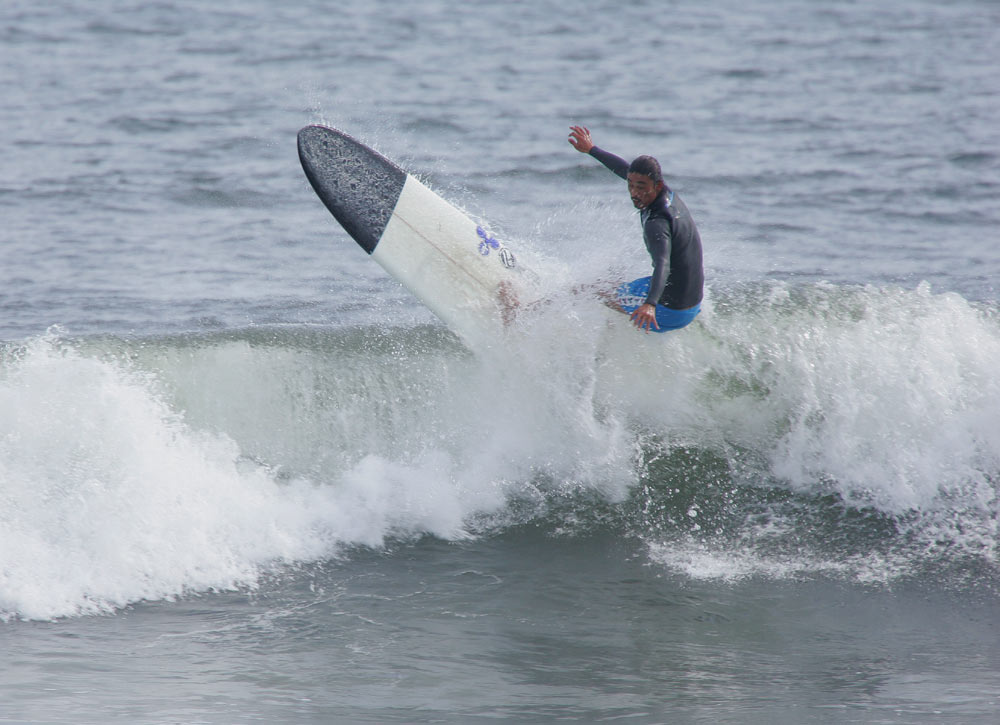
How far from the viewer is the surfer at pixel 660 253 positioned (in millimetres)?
6773

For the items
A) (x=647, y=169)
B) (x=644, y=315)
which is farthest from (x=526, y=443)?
(x=647, y=169)

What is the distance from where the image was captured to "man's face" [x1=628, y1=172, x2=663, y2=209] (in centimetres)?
678

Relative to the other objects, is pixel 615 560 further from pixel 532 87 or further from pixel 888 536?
pixel 532 87

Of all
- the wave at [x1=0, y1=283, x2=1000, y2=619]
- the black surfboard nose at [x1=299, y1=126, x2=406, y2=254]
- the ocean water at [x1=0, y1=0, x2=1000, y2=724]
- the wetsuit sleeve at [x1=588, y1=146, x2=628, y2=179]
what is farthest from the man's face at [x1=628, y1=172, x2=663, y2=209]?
the black surfboard nose at [x1=299, y1=126, x2=406, y2=254]

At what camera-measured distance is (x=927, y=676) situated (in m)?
5.68

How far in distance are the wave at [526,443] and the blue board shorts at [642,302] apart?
0.25m

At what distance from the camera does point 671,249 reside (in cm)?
702

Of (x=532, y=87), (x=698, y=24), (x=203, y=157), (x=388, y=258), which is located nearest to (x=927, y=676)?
(x=388, y=258)

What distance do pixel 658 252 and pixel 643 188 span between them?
1.30ft

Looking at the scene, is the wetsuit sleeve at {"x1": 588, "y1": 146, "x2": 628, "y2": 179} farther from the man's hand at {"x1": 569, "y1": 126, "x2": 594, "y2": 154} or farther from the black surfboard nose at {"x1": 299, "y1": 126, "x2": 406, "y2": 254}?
the black surfboard nose at {"x1": 299, "y1": 126, "x2": 406, "y2": 254}

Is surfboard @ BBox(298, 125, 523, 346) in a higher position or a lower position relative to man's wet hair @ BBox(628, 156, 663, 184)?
lower

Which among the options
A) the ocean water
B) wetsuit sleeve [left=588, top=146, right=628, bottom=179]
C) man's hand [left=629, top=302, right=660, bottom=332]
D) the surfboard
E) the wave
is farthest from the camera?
the surfboard

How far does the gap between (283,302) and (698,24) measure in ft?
62.3

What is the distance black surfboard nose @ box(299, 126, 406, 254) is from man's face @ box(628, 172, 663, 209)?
216 centimetres
